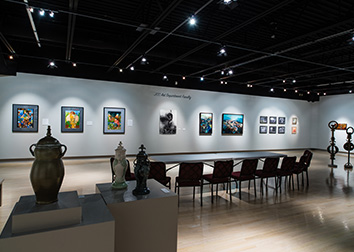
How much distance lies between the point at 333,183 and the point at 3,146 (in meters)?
11.0

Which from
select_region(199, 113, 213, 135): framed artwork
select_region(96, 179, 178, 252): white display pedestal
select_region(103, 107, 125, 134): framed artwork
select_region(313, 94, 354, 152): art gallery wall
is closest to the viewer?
select_region(96, 179, 178, 252): white display pedestal

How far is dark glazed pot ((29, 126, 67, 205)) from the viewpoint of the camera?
65.0 inches

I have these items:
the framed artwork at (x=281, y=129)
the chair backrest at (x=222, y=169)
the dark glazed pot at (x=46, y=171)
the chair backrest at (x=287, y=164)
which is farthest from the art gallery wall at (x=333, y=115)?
the dark glazed pot at (x=46, y=171)

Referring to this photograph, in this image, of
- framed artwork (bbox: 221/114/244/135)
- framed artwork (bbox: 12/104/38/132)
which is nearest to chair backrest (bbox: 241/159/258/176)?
framed artwork (bbox: 221/114/244/135)

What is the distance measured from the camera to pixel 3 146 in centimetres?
813

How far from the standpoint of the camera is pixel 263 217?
3926 mm

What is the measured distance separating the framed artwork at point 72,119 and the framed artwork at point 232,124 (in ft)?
23.1

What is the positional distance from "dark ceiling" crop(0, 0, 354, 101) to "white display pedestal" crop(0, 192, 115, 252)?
3.69 meters

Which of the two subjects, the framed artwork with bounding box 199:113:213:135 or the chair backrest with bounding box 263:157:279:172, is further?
the framed artwork with bounding box 199:113:213:135

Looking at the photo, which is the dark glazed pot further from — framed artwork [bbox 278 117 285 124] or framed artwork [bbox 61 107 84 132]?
framed artwork [bbox 278 117 285 124]

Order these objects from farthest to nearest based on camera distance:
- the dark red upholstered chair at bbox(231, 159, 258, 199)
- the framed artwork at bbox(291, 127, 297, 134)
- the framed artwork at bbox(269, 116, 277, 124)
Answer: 1. the framed artwork at bbox(291, 127, 297, 134)
2. the framed artwork at bbox(269, 116, 277, 124)
3. the dark red upholstered chair at bbox(231, 159, 258, 199)

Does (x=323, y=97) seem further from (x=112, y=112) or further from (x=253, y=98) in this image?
(x=112, y=112)

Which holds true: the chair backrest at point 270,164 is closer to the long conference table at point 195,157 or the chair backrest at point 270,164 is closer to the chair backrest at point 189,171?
the long conference table at point 195,157

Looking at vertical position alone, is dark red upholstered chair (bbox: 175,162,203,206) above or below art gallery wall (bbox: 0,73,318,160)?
below
